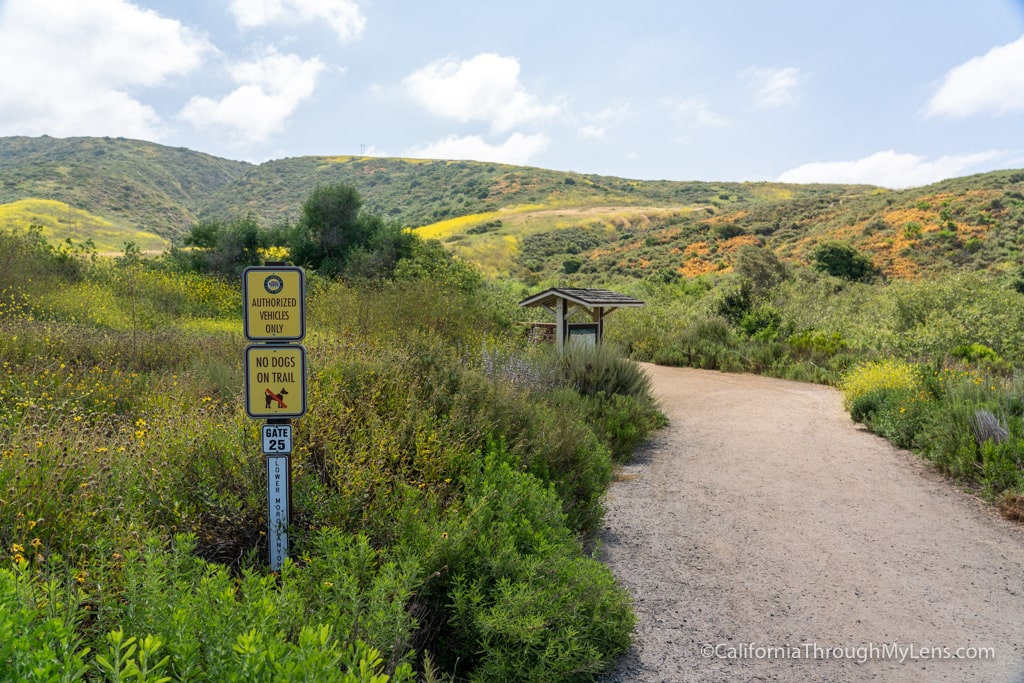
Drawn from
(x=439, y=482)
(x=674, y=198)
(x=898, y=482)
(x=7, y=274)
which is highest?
(x=674, y=198)

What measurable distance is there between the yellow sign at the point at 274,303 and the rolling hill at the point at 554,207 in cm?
2471

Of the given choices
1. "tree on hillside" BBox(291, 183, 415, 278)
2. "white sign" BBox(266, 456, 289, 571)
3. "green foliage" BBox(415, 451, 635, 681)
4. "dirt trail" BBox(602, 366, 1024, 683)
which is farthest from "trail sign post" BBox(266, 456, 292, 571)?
"tree on hillside" BBox(291, 183, 415, 278)

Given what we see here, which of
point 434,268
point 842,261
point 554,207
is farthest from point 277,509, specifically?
point 554,207

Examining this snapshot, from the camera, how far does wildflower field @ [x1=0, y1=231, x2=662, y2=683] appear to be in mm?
1922

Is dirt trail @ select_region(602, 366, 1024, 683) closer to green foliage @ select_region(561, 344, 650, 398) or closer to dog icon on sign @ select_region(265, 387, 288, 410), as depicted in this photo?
green foliage @ select_region(561, 344, 650, 398)

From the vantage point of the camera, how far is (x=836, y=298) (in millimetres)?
23078

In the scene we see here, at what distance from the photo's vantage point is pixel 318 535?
3262mm

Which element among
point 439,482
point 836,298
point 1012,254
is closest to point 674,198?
point 1012,254

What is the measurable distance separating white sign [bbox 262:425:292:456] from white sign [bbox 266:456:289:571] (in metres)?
0.03

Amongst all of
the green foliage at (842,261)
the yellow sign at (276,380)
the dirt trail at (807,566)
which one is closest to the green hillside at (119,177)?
the green foliage at (842,261)

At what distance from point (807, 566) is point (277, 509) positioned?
12.5ft

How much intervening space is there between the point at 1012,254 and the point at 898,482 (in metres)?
35.4

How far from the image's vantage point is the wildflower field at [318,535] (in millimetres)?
1922

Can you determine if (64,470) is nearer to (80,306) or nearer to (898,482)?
(898,482)
